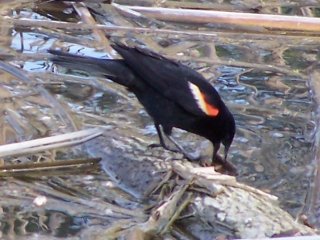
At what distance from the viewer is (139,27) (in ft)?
18.5

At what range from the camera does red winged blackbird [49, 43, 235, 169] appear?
4371mm

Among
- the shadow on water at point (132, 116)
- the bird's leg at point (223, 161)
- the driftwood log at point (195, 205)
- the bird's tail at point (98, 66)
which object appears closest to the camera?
the driftwood log at point (195, 205)

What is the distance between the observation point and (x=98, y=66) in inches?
174

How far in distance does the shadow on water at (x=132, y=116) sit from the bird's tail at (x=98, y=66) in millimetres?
227

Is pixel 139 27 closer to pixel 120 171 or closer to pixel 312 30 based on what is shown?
pixel 312 30

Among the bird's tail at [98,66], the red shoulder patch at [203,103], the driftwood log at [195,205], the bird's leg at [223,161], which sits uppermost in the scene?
the bird's tail at [98,66]

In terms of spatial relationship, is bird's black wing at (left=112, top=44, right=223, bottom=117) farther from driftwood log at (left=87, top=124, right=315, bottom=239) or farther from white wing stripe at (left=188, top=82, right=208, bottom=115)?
driftwood log at (left=87, top=124, right=315, bottom=239)

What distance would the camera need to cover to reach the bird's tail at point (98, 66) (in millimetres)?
4367

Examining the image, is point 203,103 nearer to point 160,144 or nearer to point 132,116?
point 160,144

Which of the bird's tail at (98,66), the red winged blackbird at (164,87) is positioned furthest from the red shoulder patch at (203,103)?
the bird's tail at (98,66)

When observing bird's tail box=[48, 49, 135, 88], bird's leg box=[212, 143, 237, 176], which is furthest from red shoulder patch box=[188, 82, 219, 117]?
bird's tail box=[48, 49, 135, 88]

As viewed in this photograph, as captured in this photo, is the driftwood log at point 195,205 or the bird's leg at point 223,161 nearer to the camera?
the driftwood log at point 195,205

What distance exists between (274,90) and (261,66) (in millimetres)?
315

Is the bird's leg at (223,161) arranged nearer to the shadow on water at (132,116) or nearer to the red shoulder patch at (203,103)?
the shadow on water at (132,116)
